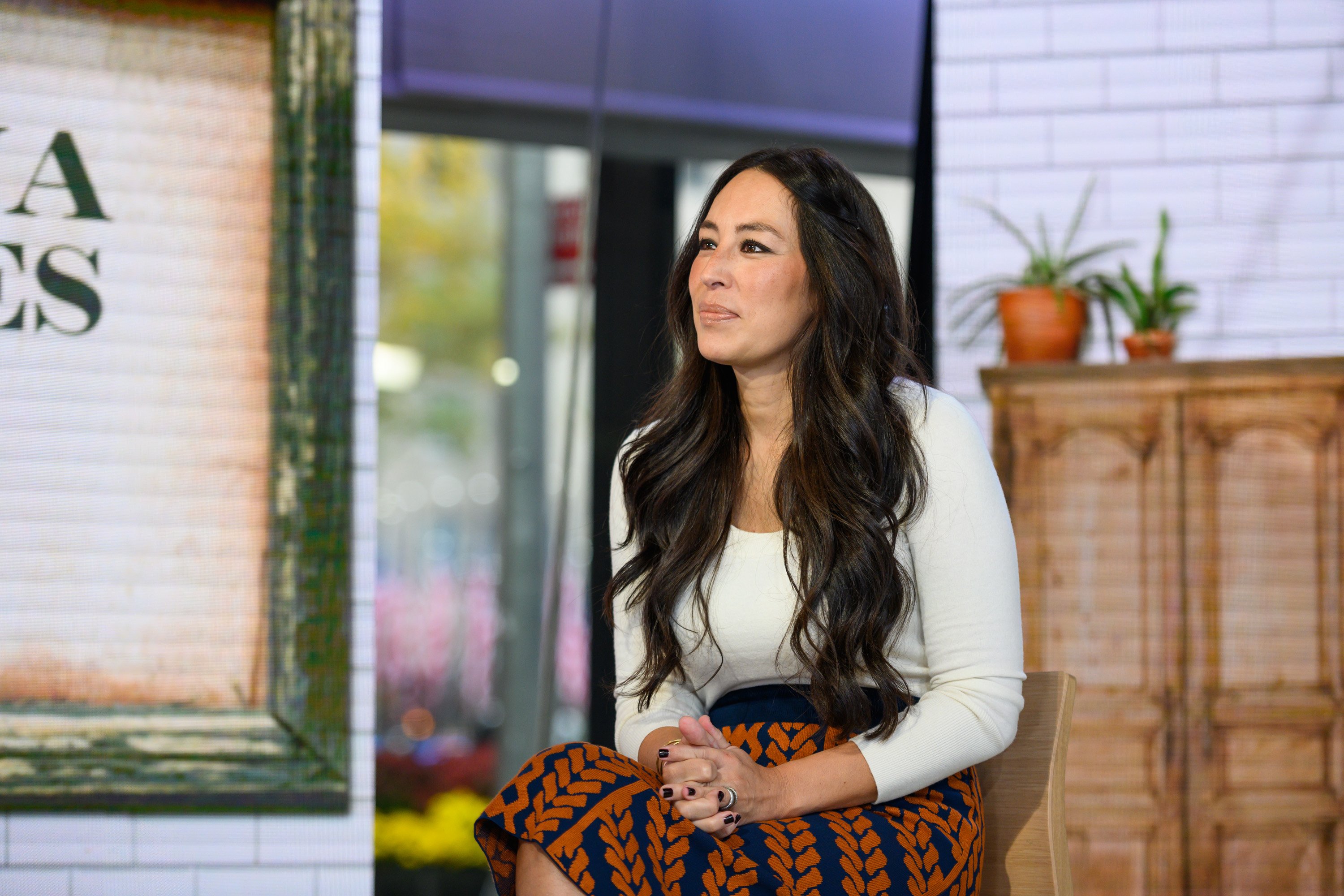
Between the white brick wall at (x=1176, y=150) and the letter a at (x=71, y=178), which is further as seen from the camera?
the white brick wall at (x=1176, y=150)

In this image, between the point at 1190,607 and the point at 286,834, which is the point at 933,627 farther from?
the point at 286,834

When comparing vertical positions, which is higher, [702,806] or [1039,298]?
[1039,298]

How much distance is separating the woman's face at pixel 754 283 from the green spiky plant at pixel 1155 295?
161cm

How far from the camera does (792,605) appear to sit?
5.24 ft

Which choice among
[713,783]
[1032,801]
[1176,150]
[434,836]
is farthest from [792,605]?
[434,836]

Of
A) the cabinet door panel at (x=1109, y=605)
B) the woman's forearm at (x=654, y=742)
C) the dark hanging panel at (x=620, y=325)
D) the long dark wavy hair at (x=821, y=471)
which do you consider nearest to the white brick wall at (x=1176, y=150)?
the cabinet door panel at (x=1109, y=605)

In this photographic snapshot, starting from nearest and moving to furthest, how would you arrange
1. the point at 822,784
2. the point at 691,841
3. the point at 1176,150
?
the point at 691,841 → the point at 822,784 → the point at 1176,150

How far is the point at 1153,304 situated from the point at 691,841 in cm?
220

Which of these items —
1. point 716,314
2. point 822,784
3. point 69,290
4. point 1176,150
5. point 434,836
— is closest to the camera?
point 822,784

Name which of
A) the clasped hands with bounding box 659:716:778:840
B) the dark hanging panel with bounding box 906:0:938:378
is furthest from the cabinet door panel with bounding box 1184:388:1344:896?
the clasped hands with bounding box 659:716:778:840

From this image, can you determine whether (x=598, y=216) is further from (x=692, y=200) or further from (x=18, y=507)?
(x=18, y=507)

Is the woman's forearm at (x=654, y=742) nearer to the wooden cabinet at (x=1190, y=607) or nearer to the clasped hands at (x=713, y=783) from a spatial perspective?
the clasped hands at (x=713, y=783)

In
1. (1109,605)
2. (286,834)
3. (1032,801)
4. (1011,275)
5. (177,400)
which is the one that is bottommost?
(286,834)

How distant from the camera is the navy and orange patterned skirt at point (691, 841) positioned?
1.27m
